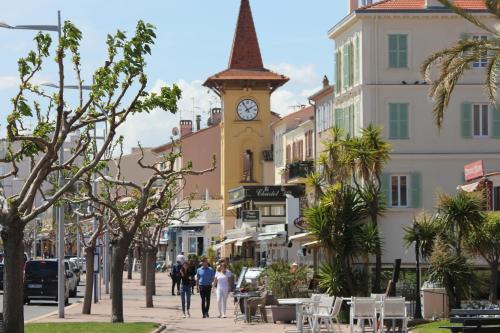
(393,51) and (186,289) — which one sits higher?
(393,51)

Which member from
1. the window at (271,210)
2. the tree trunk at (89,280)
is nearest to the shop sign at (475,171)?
the tree trunk at (89,280)

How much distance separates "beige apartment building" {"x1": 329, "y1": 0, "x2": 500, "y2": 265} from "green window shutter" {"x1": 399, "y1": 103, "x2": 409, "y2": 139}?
11 mm

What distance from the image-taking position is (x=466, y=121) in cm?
5162

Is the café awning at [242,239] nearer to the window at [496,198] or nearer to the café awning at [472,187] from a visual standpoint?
the window at [496,198]

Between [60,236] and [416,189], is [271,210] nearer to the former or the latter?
[416,189]

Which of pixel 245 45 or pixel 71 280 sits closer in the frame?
pixel 71 280

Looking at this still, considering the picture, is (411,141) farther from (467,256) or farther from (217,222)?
(217,222)

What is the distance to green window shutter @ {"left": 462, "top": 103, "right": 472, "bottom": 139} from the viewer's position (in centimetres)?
5153

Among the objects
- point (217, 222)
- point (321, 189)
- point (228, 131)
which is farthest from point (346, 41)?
point (217, 222)

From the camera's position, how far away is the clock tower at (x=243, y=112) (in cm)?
10344

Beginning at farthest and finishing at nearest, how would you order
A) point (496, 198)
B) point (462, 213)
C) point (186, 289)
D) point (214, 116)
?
1. point (214, 116)
2. point (496, 198)
3. point (186, 289)
4. point (462, 213)

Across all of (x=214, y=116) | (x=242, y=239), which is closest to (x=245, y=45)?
(x=214, y=116)

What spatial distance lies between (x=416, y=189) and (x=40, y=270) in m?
14.9

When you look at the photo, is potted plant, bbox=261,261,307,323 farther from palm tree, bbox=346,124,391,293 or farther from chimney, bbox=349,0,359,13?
chimney, bbox=349,0,359,13
